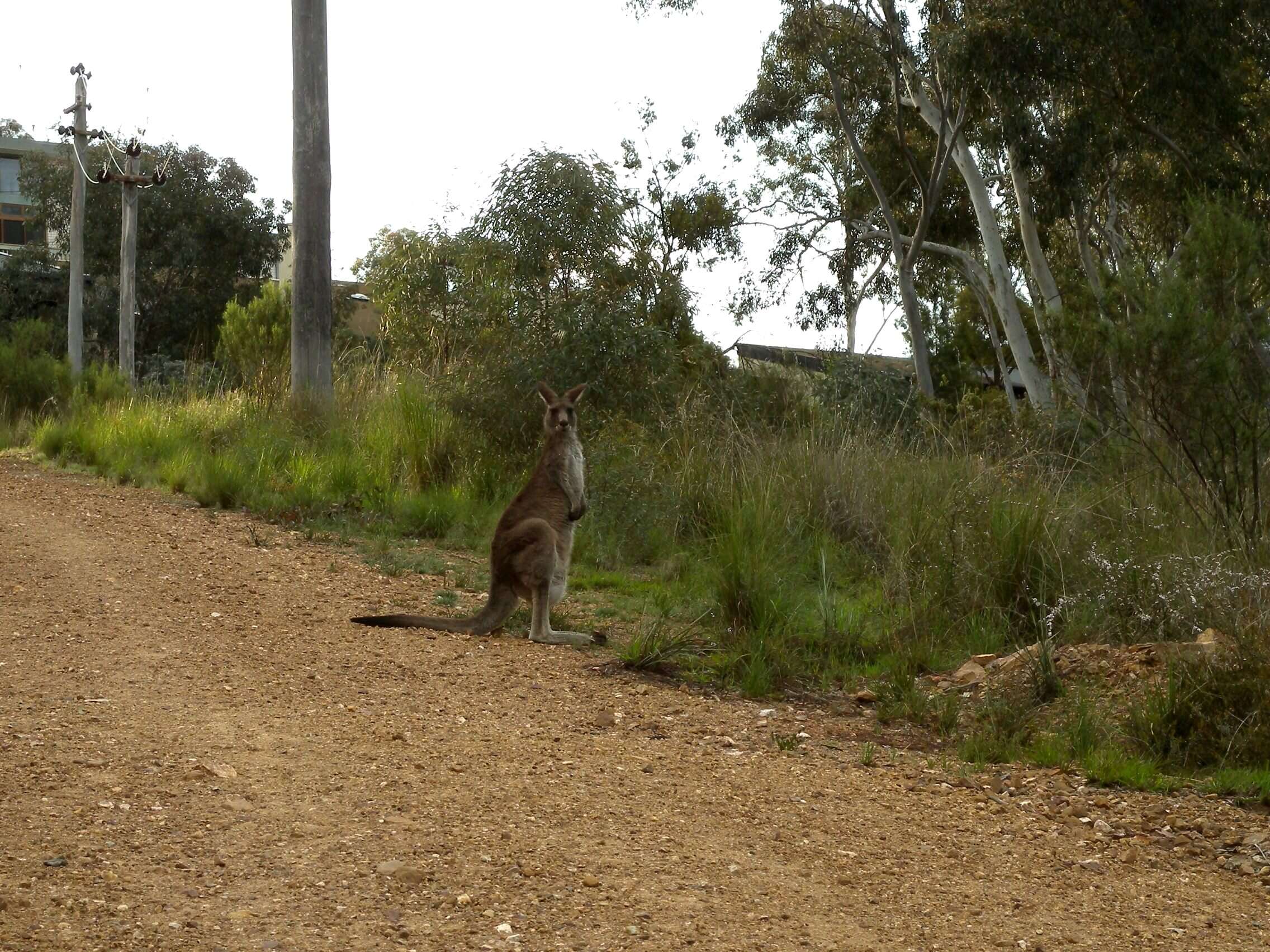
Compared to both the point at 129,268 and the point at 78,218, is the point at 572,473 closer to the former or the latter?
the point at 129,268

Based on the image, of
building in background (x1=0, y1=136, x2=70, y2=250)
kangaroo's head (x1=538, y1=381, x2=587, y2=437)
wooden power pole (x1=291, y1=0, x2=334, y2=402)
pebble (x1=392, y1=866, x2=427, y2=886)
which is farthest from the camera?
building in background (x1=0, y1=136, x2=70, y2=250)

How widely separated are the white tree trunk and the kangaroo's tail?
1576 cm

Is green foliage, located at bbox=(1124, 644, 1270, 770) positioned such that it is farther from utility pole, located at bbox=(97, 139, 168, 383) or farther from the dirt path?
utility pole, located at bbox=(97, 139, 168, 383)

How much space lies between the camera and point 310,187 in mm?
15266

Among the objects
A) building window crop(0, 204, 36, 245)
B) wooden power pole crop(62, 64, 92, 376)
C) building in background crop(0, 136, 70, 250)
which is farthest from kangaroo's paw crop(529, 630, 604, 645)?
building window crop(0, 204, 36, 245)

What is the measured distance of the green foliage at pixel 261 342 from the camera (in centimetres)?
1594

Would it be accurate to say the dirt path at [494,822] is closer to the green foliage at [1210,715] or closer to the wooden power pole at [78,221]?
the green foliage at [1210,715]

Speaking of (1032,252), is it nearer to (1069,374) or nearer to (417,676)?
(1069,374)

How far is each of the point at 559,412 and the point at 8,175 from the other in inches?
2031

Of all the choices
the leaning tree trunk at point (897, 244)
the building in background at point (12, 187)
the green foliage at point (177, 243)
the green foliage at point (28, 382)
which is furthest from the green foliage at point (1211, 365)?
the building in background at point (12, 187)

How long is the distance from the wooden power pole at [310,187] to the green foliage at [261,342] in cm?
66

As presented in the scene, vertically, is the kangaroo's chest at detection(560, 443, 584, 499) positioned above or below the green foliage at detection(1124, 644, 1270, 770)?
above

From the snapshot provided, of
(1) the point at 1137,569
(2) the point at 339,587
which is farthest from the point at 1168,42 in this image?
(2) the point at 339,587

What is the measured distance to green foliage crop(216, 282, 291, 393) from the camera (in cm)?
1594
